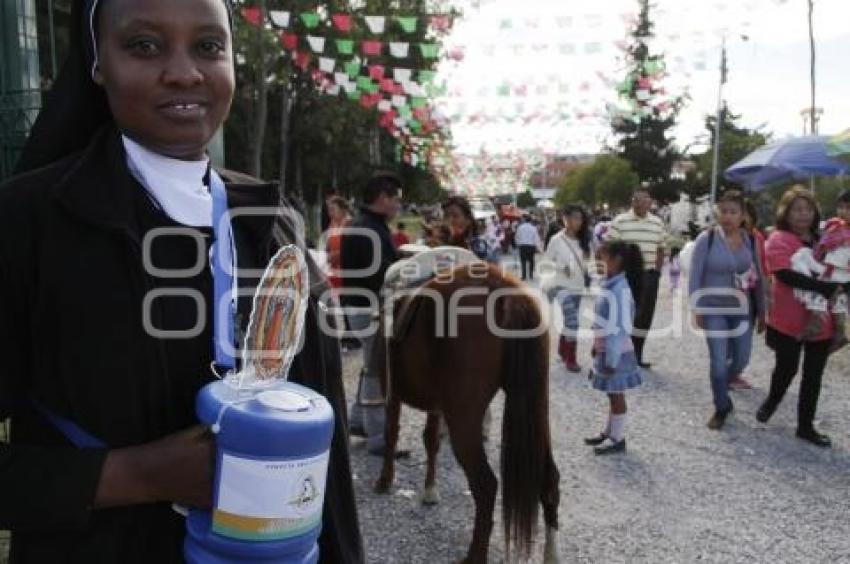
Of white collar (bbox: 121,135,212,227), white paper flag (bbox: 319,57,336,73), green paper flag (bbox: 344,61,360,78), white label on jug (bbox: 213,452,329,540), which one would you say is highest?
green paper flag (bbox: 344,61,360,78)

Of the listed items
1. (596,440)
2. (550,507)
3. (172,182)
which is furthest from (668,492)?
(172,182)

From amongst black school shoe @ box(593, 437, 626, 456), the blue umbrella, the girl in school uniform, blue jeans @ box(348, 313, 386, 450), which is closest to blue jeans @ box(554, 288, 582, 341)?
the girl in school uniform

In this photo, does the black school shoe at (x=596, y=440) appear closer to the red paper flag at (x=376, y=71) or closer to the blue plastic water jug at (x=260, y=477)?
the blue plastic water jug at (x=260, y=477)

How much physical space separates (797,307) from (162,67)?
5602 mm

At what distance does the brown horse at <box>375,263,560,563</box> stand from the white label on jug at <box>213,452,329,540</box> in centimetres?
267

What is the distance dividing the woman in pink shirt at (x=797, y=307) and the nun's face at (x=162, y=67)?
17.9 ft

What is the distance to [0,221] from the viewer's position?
101 centimetres

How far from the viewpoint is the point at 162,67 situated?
43.0 inches

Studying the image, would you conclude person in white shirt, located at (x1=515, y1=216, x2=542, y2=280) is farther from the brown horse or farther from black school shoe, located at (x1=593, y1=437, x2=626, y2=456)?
the brown horse

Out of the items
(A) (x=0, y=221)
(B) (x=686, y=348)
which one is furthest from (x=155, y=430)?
(B) (x=686, y=348)

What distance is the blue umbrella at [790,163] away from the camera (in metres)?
12.4

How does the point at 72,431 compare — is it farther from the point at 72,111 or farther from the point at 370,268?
the point at 370,268

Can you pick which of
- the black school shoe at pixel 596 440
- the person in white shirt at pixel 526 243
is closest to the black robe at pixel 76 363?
the black school shoe at pixel 596 440

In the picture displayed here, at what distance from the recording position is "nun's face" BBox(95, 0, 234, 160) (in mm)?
1080
